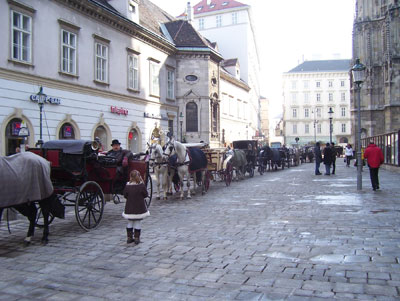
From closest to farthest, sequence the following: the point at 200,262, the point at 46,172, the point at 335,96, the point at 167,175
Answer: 1. the point at 200,262
2. the point at 46,172
3. the point at 167,175
4. the point at 335,96

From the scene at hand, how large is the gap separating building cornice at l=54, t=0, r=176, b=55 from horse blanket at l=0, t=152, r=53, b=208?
656 inches

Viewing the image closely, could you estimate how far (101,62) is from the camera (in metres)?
24.1

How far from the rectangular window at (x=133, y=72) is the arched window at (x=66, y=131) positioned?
255 inches

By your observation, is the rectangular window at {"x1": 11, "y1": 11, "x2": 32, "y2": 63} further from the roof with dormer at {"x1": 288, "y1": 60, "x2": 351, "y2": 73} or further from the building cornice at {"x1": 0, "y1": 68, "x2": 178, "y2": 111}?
the roof with dormer at {"x1": 288, "y1": 60, "x2": 351, "y2": 73}

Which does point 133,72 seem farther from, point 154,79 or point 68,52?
point 68,52

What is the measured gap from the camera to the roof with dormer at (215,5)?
66188 millimetres

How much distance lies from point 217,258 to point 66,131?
56.9ft

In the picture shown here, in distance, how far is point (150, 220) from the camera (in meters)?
9.31

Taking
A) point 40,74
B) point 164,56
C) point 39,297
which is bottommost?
point 39,297

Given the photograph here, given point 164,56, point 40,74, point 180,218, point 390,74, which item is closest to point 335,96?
point 390,74

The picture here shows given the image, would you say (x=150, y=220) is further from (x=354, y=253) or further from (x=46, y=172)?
(x=354, y=253)

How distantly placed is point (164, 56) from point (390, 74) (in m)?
24.6

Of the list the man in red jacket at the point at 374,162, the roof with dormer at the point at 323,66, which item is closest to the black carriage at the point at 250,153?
the man in red jacket at the point at 374,162

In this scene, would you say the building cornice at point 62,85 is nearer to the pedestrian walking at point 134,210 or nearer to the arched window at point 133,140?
the arched window at point 133,140
